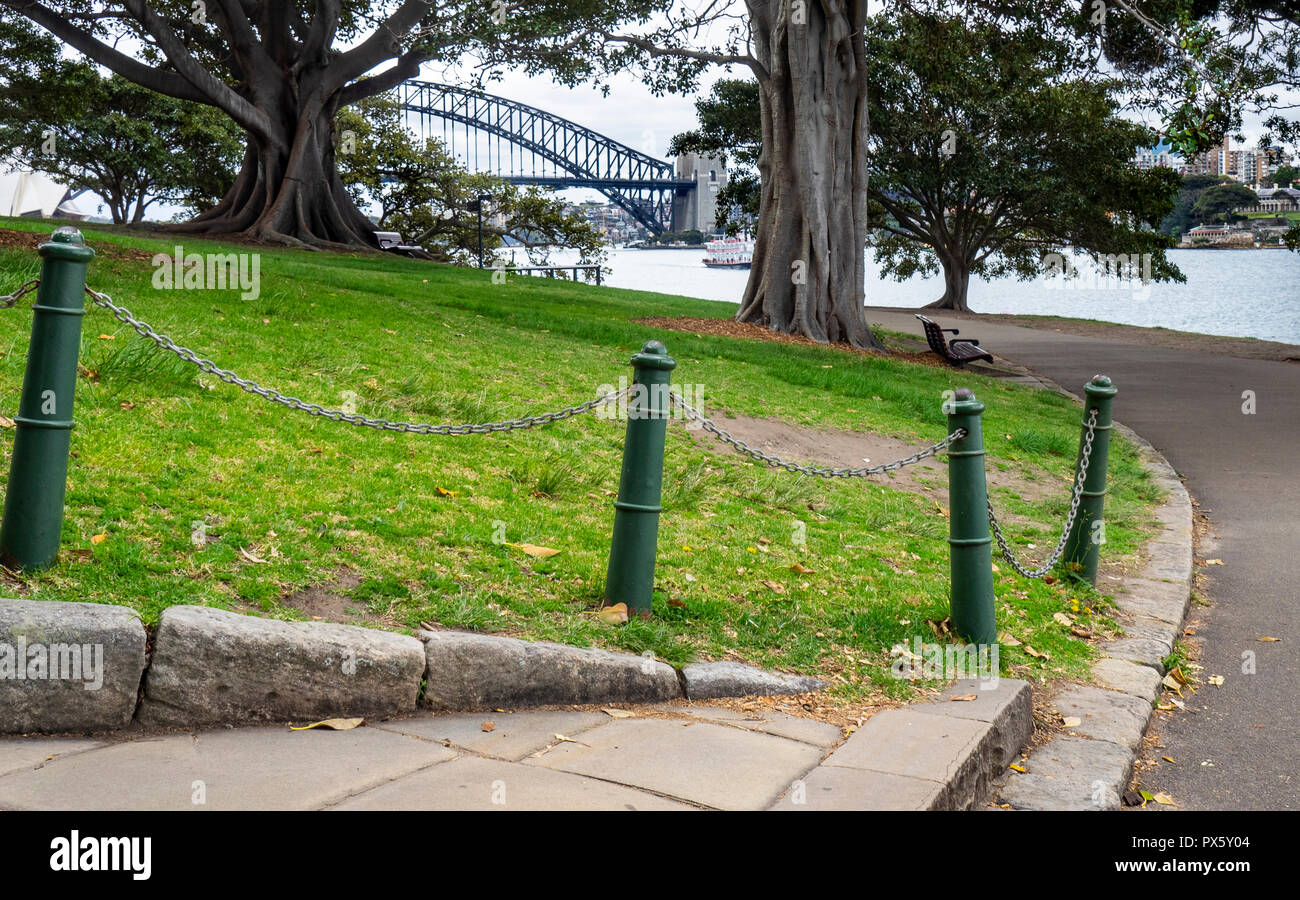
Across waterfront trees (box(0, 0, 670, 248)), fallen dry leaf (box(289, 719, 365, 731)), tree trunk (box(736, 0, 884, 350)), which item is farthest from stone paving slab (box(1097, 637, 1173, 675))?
waterfront trees (box(0, 0, 670, 248))

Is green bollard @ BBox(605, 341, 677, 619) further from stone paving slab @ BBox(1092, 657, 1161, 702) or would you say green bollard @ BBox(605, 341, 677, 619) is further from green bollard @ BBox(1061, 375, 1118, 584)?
green bollard @ BBox(1061, 375, 1118, 584)

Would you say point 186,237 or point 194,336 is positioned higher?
point 186,237

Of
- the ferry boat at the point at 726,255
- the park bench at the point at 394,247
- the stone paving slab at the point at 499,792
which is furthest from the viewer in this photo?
the ferry boat at the point at 726,255

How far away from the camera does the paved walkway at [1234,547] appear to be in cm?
430

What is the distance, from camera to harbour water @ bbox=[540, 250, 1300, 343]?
39.0m

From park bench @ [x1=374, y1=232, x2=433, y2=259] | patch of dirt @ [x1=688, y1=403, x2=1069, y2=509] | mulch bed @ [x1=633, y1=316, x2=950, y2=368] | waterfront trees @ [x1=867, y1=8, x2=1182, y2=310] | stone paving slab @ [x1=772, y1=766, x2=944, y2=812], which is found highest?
waterfront trees @ [x1=867, y1=8, x2=1182, y2=310]

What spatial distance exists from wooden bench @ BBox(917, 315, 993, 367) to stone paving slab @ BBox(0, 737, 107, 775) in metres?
15.2

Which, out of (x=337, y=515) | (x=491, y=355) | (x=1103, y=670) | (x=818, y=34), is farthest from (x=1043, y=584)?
(x=818, y=34)

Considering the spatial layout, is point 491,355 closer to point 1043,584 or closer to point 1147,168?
point 1043,584

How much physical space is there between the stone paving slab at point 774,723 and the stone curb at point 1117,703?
24.7 inches

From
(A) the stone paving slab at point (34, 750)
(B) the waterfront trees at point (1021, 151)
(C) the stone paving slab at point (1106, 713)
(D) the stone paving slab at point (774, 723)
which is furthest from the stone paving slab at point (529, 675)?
(B) the waterfront trees at point (1021, 151)

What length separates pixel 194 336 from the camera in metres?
8.07

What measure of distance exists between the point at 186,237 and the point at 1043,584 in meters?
21.9

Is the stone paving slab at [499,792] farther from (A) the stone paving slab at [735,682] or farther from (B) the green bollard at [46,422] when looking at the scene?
(B) the green bollard at [46,422]
